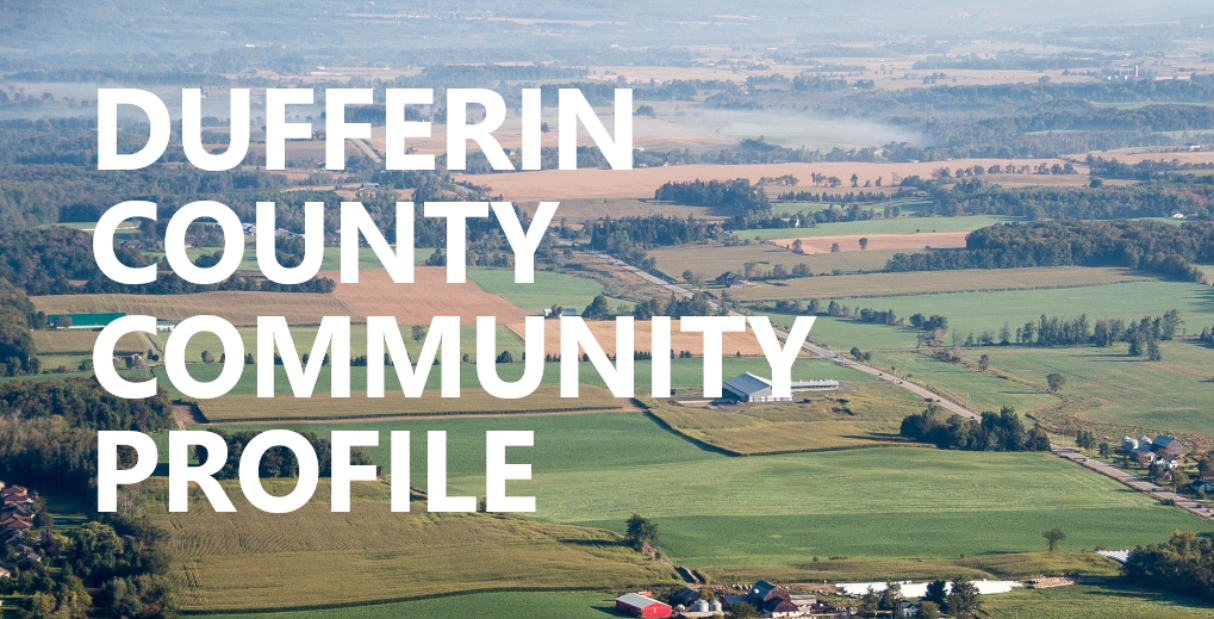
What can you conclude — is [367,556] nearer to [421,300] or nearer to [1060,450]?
[1060,450]

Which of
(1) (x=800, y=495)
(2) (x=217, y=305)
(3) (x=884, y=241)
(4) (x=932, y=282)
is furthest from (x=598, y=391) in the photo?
(3) (x=884, y=241)

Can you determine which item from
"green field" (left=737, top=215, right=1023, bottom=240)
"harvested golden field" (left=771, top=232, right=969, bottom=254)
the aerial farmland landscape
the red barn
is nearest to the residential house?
the aerial farmland landscape

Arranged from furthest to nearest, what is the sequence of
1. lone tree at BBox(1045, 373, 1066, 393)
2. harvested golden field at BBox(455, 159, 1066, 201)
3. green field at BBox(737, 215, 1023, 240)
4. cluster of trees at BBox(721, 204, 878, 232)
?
harvested golden field at BBox(455, 159, 1066, 201) < cluster of trees at BBox(721, 204, 878, 232) < green field at BBox(737, 215, 1023, 240) < lone tree at BBox(1045, 373, 1066, 393)

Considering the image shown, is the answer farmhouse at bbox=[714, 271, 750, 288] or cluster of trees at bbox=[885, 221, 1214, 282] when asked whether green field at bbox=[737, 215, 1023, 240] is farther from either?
farmhouse at bbox=[714, 271, 750, 288]

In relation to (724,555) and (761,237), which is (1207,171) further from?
(724,555)

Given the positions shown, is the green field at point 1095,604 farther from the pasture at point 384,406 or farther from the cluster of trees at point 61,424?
the cluster of trees at point 61,424

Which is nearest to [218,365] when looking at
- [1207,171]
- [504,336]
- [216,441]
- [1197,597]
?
[504,336]

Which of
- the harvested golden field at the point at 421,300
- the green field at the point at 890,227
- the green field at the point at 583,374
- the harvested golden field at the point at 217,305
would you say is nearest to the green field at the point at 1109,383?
the green field at the point at 583,374
